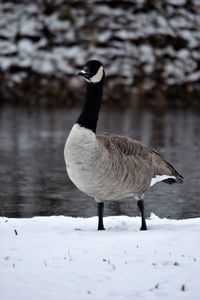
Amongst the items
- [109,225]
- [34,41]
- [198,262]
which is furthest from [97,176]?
[34,41]

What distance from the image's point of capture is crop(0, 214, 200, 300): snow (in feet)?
17.6

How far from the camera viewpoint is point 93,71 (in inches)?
299

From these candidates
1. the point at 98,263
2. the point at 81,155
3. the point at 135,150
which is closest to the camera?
the point at 98,263

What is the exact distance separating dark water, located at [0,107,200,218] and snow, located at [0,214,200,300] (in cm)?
332

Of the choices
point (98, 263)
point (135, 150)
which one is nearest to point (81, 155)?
point (135, 150)

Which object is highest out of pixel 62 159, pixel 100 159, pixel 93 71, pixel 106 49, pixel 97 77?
pixel 93 71

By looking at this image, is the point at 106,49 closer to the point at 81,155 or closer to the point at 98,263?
the point at 81,155

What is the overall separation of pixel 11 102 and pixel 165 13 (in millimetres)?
13472

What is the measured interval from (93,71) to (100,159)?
108 cm

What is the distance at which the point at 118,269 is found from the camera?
581cm

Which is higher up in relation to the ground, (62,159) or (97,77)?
(97,77)

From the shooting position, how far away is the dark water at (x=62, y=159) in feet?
35.9

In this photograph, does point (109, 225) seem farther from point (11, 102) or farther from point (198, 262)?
point (11, 102)

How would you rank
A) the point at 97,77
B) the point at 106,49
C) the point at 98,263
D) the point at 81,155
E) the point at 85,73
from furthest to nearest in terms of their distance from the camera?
the point at 106,49 < the point at 97,77 < the point at 85,73 < the point at 81,155 < the point at 98,263
